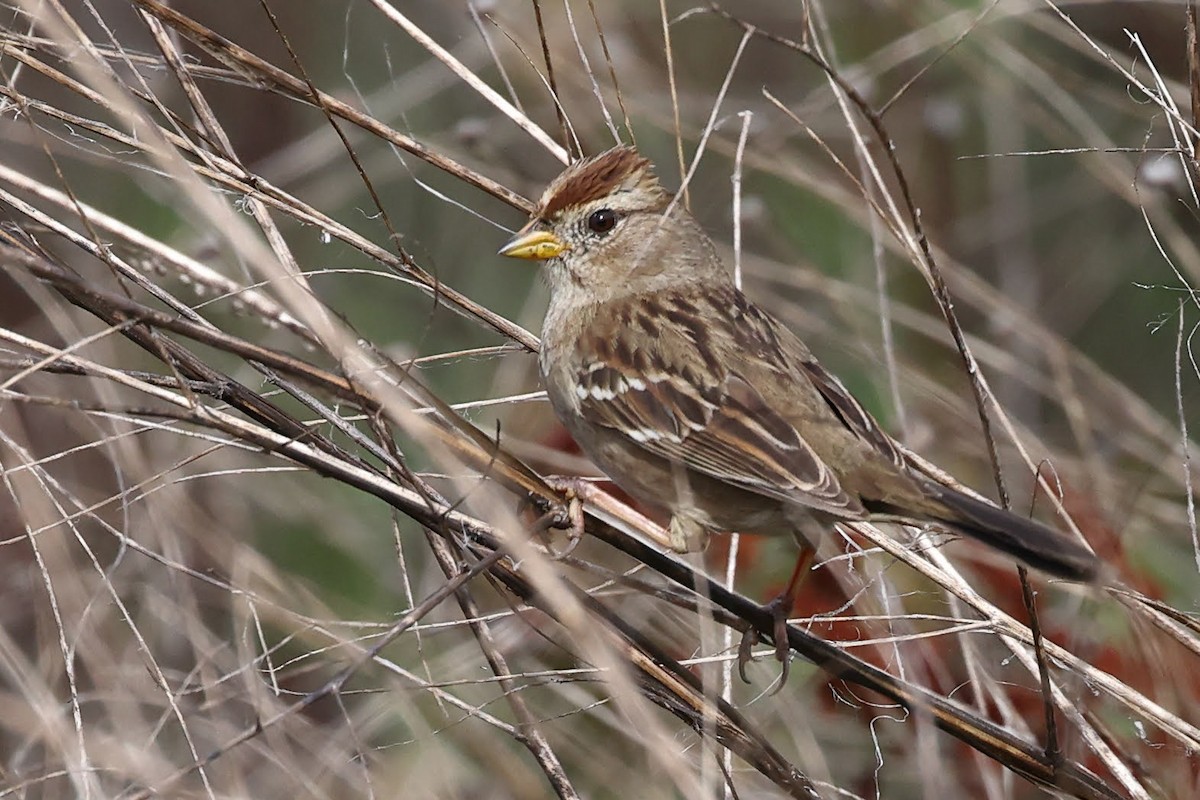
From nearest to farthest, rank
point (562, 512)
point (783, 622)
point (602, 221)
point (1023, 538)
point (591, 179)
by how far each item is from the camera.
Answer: point (1023, 538)
point (562, 512)
point (783, 622)
point (591, 179)
point (602, 221)

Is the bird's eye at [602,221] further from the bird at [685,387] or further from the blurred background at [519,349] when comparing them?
the blurred background at [519,349]

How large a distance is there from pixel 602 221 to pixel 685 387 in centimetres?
48

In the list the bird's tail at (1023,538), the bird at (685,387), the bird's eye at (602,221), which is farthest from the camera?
the bird's eye at (602,221)

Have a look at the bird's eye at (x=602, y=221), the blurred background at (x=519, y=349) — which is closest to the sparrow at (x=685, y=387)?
the bird's eye at (x=602, y=221)

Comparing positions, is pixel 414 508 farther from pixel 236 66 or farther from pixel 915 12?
pixel 915 12

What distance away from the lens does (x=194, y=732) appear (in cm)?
340

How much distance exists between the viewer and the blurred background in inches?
97.0

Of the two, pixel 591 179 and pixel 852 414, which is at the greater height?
pixel 591 179

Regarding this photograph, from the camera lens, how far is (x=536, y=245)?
3.26m

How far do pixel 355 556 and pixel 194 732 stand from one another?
139 centimetres

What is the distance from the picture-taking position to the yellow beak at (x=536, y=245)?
3250 mm

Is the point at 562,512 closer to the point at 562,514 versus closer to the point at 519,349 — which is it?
the point at 562,514

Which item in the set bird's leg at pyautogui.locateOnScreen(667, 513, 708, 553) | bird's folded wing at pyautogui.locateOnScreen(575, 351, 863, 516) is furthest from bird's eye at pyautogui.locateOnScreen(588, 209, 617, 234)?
bird's leg at pyautogui.locateOnScreen(667, 513, 708, 553)

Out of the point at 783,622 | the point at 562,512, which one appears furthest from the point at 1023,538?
the point at 562,512
